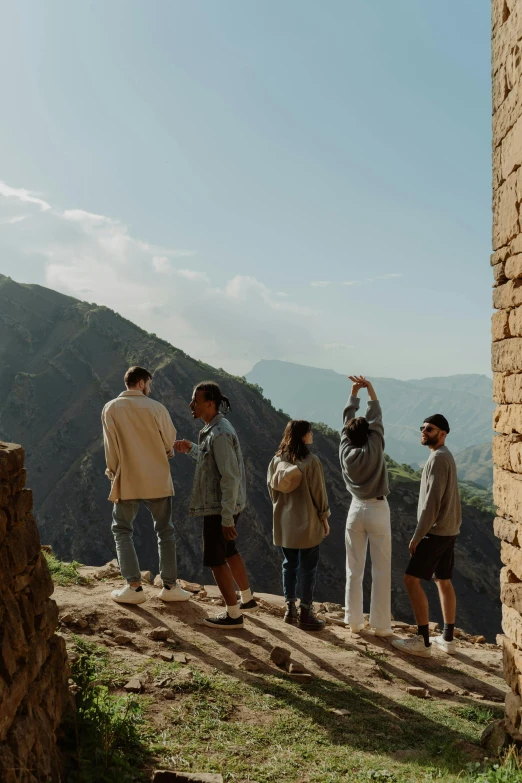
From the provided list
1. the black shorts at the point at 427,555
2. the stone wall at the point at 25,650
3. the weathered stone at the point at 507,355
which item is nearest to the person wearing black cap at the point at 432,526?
the black shorts at the point at 427,555

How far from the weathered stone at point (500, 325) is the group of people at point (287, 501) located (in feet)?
5.94

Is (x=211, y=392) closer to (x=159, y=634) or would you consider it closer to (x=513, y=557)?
(x=159, y=634)

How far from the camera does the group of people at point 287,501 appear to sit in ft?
19.6

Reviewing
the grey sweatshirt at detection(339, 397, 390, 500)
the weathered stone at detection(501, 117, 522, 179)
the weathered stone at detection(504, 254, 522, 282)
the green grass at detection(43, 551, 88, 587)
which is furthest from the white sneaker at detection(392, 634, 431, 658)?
the weathered stone at detection(501, 117, 522, 179)

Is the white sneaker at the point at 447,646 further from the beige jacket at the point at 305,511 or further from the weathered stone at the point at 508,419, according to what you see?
the weathered stone at the point at 508,419

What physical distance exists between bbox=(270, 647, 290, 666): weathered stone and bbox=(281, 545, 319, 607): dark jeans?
46.3 inches

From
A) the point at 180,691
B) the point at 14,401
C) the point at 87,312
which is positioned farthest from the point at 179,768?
the point at 87,312

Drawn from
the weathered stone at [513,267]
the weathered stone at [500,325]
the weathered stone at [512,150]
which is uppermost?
the weathered stone at [512,150]

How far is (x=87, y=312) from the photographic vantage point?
72938 millimetres

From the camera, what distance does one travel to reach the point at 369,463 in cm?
664

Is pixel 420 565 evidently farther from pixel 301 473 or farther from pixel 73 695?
pixel 73 695

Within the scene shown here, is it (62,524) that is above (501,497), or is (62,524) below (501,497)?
below

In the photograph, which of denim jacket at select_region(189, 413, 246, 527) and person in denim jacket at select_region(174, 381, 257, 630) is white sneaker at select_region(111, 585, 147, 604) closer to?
person in denim jacket at select_region(174, 381, 257, 630)

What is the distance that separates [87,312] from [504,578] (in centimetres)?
7271
